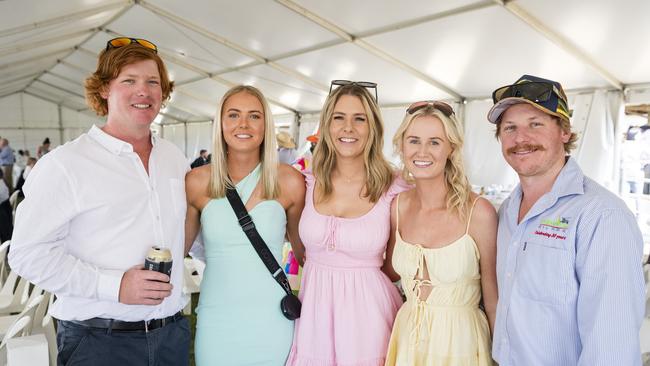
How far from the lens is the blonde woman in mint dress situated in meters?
1.82

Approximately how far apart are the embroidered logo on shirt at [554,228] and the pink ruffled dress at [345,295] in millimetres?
670

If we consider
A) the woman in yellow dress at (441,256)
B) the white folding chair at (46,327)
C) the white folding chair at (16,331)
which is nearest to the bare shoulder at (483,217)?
the woman in yellow dress at (441,256)

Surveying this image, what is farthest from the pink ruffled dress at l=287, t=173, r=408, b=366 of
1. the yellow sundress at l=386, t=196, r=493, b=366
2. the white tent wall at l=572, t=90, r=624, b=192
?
the white tent wall at l=572, t=90, r=624, b=192

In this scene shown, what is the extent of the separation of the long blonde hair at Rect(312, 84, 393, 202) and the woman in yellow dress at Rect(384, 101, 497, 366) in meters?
0.20

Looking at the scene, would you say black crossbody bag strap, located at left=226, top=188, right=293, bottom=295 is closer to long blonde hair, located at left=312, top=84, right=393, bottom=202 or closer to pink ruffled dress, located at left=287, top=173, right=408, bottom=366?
pink ruffled dress, located at left=287, top=173, right=408, bottom=366

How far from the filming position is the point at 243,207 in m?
1.88

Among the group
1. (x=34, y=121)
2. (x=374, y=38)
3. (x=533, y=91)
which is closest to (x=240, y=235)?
(x=533, y=91)

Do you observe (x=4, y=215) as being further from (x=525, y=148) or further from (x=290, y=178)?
(x=525, y=148)

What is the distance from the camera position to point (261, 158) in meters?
2.05

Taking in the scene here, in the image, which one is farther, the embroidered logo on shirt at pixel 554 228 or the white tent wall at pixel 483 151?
the white tent wall at pixel 483 151

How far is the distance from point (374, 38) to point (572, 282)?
18.6ft

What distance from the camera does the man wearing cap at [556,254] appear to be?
1241 millimetres

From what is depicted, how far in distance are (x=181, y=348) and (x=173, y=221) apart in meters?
0.53

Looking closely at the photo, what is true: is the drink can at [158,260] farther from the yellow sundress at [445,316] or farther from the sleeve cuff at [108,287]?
the yellow sundress at [445,316]
